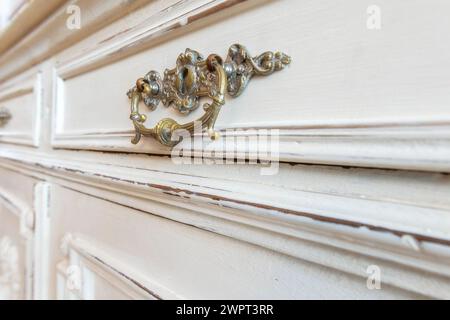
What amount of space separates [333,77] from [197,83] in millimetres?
102

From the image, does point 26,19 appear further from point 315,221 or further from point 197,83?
point 315,221

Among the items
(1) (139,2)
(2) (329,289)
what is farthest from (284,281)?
(1) (139,2)

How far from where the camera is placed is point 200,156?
9.8 inches

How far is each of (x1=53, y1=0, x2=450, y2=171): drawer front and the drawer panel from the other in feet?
0.23

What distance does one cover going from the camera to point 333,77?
0.18m

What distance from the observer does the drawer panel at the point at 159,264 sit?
20cm

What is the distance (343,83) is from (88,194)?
32 cm

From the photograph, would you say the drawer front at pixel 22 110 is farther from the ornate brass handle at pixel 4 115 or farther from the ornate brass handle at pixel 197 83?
the ornate brass handle at pixel 197 83

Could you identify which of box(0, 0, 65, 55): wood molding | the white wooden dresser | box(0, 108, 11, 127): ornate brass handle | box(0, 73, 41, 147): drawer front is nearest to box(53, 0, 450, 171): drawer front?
the white wooden dresser

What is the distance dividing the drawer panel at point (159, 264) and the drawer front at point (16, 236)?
87mm

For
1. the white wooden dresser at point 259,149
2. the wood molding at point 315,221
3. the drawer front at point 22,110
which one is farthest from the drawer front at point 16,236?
the wood molding at point 315,221

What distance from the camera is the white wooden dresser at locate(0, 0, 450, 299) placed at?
0.15 metres

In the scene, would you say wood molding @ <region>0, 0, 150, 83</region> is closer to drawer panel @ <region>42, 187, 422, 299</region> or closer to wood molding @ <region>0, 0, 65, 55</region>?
wood molding @ <region>0, 0, 65, 55</region>
